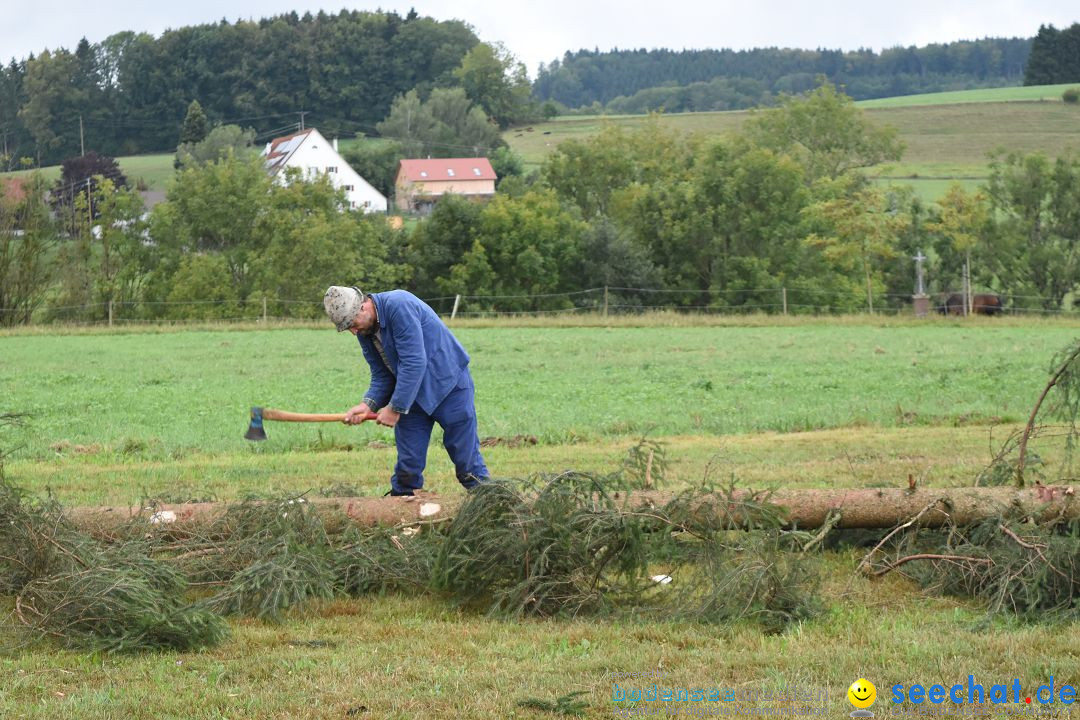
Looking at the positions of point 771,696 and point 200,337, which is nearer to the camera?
point 771,696

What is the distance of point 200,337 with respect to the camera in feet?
113

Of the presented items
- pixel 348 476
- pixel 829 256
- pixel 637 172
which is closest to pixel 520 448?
pixel 348 476

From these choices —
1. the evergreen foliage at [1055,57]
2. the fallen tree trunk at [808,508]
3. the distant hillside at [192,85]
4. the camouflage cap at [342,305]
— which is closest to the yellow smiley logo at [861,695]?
the fallen tree trunk at [808,508]

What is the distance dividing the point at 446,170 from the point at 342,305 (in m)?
97.0

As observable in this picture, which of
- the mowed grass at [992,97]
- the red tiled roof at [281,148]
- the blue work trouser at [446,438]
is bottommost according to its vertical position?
the blue work trouser at [446,438]

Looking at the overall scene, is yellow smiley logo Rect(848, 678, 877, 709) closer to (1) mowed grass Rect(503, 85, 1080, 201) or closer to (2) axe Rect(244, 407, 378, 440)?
(2) axe Rect(244, 407, 378, 440)

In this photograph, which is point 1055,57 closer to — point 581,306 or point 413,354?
point 581,306

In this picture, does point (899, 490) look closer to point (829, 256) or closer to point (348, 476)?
point (348, 476)

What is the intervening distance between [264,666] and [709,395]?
13119 millimetres

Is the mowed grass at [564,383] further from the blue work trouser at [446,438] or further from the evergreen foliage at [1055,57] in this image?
the evergreen foliage at [1055,57]

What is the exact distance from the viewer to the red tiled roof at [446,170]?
10194 centimetres

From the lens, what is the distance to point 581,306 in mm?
54844

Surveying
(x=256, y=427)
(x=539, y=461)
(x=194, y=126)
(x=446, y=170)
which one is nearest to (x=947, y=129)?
(x=446, y=170)

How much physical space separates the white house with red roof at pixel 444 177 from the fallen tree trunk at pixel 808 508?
88.8 m
